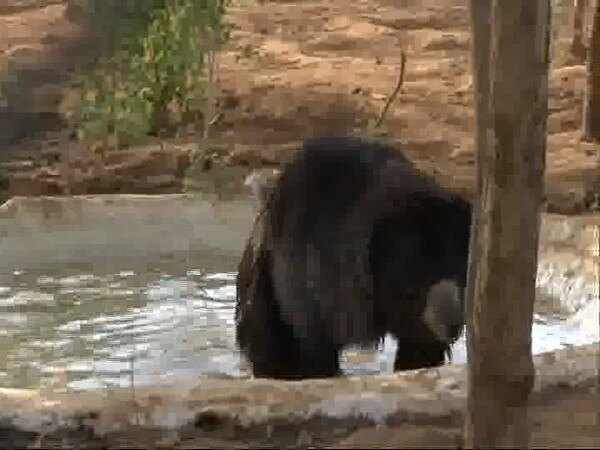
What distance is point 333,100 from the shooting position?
9.68m

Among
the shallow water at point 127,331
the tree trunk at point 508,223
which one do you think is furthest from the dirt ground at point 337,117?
the shallow water at point 127,331

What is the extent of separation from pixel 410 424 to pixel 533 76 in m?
1.21

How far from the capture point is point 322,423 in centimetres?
318

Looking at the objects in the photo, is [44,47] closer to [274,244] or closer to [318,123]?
[274,244]

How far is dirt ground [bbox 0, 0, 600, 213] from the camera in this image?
26.7 ft

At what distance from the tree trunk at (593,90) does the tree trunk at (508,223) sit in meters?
5.03

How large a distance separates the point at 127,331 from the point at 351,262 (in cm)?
166

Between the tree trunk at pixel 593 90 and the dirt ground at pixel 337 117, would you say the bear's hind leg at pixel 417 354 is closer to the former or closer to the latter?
the dirt ground at pixel 337 117

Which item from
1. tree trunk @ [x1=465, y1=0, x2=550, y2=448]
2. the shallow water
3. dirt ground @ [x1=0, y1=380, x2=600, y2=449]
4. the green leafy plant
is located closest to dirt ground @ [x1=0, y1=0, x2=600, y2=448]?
dirt ground @ [x1=0, y1=380, x2=600, y2=449]

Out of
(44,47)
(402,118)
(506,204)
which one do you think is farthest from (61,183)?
(44,47)

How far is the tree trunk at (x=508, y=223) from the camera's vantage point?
7.50ft

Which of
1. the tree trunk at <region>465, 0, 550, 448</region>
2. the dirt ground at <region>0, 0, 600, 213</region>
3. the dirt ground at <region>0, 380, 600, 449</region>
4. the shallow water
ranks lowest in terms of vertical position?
the shallow water

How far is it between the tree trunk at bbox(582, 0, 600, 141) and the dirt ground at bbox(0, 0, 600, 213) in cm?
13

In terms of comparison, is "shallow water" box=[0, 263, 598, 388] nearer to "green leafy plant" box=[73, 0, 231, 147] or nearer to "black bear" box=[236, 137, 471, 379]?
"black bear" box=[236, 137, 471, 379]
